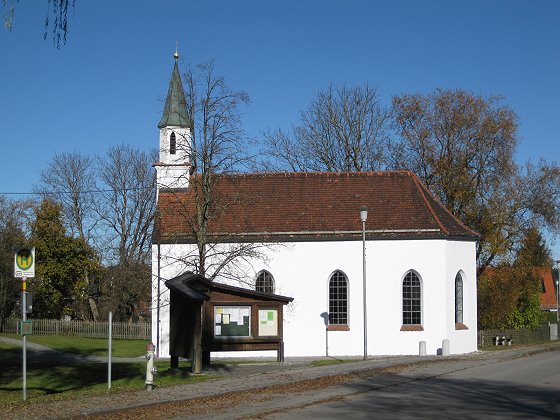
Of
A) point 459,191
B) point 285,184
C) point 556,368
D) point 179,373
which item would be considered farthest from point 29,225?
point 556,368

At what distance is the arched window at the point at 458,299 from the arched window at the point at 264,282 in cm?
886

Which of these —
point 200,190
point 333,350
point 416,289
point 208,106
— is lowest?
point 333,350

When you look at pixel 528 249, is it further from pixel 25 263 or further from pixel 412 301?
pixel 25 263

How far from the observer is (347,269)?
115ft

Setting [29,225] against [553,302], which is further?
[553,302]

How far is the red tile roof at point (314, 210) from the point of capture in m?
35.2

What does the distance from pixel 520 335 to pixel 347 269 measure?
15.8 metres

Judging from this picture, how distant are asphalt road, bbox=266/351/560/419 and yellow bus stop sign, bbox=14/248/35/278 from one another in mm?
5869

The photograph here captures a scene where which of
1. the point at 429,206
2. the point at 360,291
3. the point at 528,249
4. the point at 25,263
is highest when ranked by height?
the point at 429,206

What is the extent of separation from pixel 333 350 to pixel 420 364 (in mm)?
9809

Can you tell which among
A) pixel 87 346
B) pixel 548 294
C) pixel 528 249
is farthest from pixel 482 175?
pixel 548 294

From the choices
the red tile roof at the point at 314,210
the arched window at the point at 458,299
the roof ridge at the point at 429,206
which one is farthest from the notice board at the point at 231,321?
the arched window at the point at 458,299

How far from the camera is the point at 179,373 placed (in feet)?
69.8

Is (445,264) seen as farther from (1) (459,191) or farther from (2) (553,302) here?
(2) (553,302)
